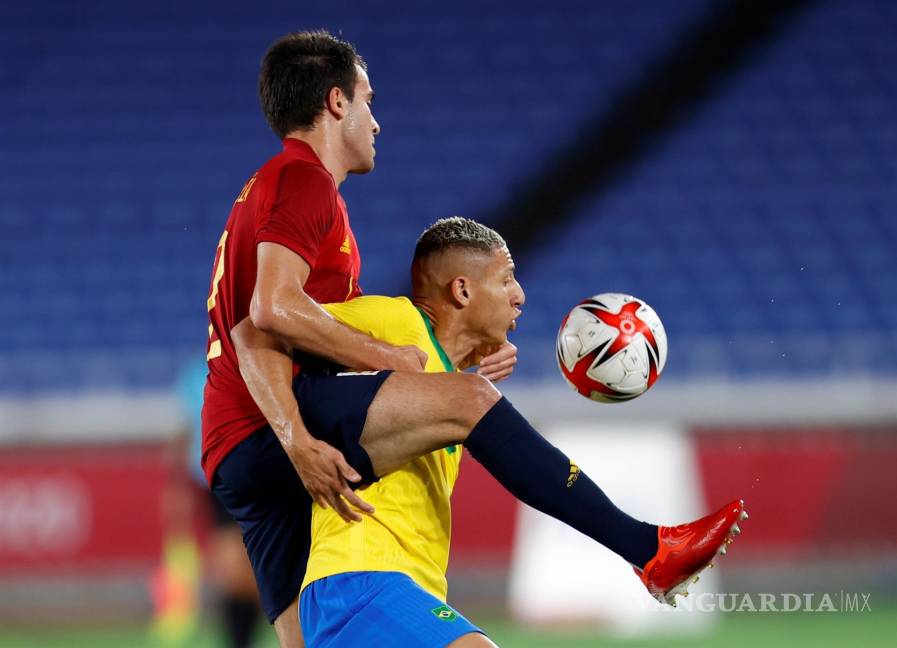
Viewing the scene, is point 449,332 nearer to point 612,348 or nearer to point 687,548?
point 612,348

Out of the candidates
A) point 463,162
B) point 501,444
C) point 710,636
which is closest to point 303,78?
point 501,444

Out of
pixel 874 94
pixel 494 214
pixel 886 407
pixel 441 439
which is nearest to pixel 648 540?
pixel 441 439

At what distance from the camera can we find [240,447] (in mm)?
3568

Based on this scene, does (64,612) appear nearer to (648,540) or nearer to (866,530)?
(866,530)

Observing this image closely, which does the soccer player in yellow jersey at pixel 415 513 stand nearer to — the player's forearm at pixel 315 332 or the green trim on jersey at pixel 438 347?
the green trim on jersey at pixel 438 347

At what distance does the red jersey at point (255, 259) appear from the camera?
348 cm

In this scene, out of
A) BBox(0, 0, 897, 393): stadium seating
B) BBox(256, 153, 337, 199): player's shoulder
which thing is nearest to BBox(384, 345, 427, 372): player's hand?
BBox(256, 153, 337, 199): player's shoulder

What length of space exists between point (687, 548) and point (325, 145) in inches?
59.6

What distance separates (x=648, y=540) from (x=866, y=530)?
16.7 feet

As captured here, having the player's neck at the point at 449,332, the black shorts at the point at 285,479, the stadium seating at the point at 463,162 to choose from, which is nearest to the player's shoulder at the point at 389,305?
the player's neck at the point at 449,332

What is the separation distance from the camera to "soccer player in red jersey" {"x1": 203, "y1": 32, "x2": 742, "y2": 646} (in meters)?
3.24

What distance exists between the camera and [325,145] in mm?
3820

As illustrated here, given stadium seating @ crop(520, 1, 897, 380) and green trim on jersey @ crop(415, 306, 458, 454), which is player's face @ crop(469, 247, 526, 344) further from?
stadium seating @ crop(520, 1, 897, 380)

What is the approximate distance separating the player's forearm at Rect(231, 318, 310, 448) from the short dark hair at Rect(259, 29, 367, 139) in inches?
27.5
